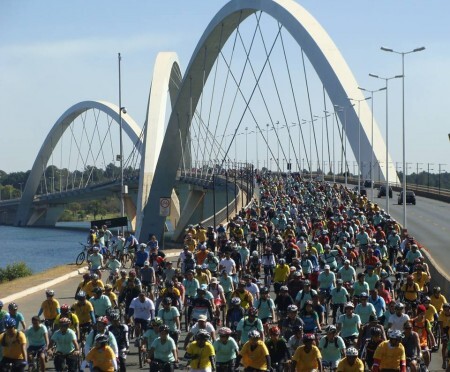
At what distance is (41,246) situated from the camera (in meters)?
99.9

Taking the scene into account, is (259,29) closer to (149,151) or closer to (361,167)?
(361,167)

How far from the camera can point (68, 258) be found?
78.5 metres

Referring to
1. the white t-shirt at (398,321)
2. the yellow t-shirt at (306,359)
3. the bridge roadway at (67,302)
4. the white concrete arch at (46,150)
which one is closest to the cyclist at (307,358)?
the yellow t-shirt at (306,359)

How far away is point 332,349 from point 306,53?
55463mm

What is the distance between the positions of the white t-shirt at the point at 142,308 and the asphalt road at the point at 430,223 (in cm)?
1476

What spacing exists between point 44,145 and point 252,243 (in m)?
124

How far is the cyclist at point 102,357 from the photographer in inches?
553

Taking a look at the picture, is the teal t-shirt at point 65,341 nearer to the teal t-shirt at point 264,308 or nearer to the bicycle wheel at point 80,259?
the teal t-shirt at point 264,308

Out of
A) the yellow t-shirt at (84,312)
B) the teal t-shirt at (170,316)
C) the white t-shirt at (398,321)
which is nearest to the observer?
the white t-shirt at (398,321)

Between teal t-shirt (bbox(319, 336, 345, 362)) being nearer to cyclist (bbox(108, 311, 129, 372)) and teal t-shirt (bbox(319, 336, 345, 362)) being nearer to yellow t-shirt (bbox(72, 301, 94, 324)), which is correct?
cyclist (bbox(108, 311, 129, 372))

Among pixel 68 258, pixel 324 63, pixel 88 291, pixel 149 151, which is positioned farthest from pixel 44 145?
pixel 88 291

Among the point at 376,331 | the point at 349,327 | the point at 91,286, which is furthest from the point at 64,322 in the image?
the point at 91,286

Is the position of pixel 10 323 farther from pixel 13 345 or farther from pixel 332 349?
pixel 332 349

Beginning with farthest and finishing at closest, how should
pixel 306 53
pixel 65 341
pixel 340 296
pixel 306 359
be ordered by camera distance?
pixel 306 53 < pixel 340 296 < pixel 65 341 < pixel 306 359
